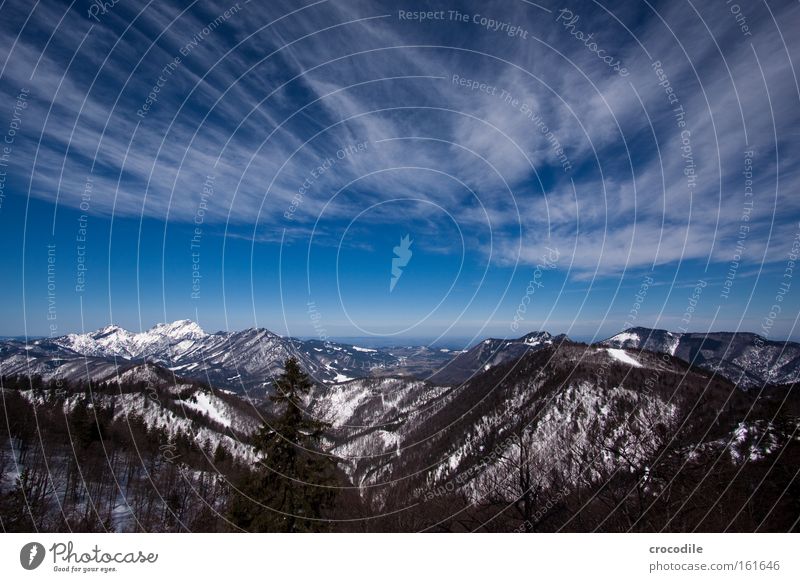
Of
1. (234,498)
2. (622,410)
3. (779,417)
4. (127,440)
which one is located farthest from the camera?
(622,410)

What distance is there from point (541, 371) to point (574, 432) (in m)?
41.5
